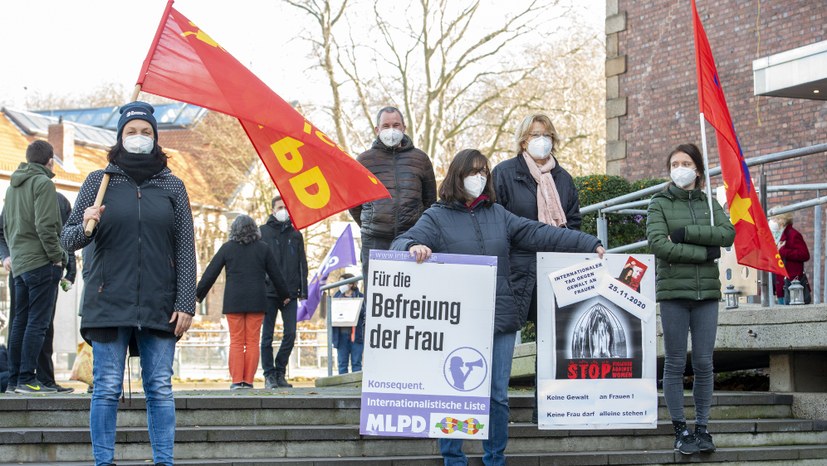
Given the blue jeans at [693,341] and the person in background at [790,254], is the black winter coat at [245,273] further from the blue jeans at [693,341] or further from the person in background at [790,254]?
the blue jeans at [693,341]

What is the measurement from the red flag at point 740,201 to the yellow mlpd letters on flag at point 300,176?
3.01 metres

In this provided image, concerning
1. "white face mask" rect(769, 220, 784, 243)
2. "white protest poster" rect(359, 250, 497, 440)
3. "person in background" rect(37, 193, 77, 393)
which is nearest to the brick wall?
"white face mask" rect(769, 220, 784, 243)

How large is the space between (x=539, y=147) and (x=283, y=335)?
5913 millimetres

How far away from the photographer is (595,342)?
7.52 metres

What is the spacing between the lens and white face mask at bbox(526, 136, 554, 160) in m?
7.93

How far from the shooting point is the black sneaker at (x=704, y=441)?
26.3 feet

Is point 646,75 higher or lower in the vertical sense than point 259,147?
higher

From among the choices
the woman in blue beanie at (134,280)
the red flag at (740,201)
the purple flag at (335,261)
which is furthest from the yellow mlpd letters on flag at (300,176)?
the purple flag at (335,261)

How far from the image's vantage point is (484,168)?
7148 mm

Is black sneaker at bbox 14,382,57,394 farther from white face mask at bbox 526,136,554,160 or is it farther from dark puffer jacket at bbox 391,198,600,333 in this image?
white face mask at bbox 526,136,554,160

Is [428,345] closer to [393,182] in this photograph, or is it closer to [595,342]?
[595,342]

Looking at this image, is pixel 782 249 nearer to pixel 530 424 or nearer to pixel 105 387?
pixel 530 424

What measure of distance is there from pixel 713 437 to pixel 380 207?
2876 millimetres

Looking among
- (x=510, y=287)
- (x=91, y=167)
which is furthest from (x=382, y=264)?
(x=91, y=167)
